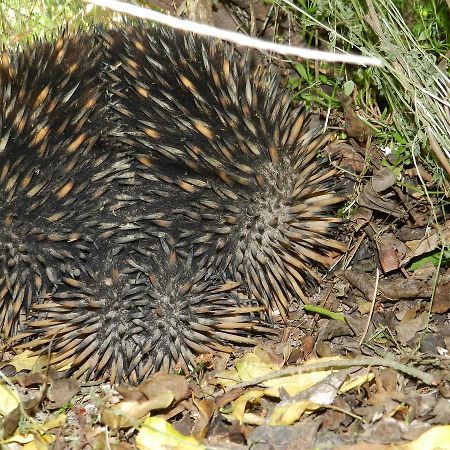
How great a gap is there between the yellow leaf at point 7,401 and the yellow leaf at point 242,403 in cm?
107

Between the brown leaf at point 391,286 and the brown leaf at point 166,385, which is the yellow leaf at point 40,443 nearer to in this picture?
the brown leaf at point 166,385

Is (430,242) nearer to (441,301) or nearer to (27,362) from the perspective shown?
(441,301)

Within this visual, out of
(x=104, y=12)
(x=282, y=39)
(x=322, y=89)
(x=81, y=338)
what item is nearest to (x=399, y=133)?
(x=322, y=89)

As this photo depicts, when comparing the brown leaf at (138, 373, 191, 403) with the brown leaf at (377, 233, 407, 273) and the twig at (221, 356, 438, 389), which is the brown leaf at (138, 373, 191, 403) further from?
the brown leaf at (377, 233, 407, 273)

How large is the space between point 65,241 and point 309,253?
1.34 meters

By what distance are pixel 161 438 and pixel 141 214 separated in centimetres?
115

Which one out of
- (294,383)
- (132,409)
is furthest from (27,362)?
(294,383)

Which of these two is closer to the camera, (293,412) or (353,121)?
(293,412)

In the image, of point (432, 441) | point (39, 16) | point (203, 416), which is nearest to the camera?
point (432, 441)

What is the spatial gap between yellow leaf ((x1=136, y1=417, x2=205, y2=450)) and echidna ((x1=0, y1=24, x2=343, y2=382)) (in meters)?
0.42

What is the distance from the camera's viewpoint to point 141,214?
3.75 meters

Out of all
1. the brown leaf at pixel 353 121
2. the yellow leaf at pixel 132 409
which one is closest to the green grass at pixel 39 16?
the brown leaf at pixel 353 121

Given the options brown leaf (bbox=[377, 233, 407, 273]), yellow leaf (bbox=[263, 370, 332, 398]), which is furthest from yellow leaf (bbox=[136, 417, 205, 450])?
brown leaf (bbox=[377, 233, 407, 273])

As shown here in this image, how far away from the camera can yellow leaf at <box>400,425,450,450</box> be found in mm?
2930
